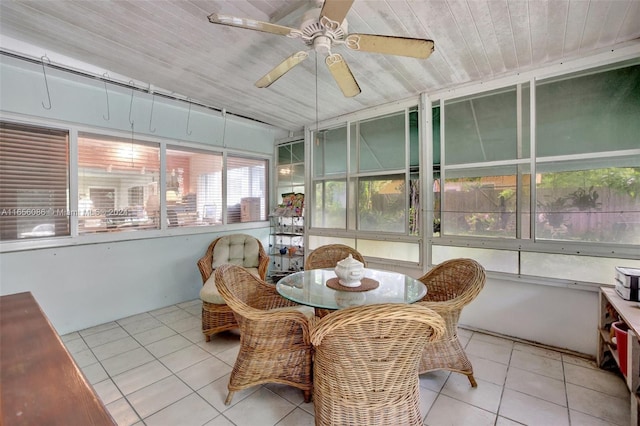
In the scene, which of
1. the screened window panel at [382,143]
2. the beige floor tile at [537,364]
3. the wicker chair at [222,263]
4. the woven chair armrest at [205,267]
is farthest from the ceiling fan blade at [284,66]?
the beige floor tile at [537,364]

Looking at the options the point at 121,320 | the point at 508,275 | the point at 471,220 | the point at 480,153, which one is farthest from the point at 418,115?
the point at 121,320

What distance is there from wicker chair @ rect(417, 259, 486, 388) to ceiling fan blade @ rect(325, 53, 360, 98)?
5.34 ft

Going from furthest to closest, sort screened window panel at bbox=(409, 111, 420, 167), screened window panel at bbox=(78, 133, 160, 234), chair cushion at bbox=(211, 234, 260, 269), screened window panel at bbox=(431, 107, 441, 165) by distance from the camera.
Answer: chair cushion at bbox=(211, 234, 260, 269) < screened window panel at bbox=(409, 111, 420, 167) < screened window panel at bbox=(431, 107, 441, 165) < screened window panel at bbox=(78, 133, 160, 234)

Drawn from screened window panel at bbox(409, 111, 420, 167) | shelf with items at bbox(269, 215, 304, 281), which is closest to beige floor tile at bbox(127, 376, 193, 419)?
shelf with items at bbox(269, 215, 304, 281)

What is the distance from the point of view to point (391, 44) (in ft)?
5.28

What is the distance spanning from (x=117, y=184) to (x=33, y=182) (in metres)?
0.69

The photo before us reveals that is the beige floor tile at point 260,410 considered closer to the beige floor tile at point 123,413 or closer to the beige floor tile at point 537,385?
the beige floor tile at point 123,413

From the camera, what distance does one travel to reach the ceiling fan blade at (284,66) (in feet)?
5.93

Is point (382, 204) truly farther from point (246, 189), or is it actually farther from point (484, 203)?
→ point (246, 189)

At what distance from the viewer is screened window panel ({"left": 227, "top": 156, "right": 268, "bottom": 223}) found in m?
4.45

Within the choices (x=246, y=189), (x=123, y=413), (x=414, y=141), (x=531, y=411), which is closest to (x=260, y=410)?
(x=123, y=413)

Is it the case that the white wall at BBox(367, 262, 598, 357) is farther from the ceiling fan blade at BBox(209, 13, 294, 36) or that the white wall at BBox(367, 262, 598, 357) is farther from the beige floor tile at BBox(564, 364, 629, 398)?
the ceiling fan blade at BBox(209, 13, 294, 36)

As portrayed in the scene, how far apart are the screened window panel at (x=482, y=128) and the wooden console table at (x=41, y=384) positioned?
3.34 metres

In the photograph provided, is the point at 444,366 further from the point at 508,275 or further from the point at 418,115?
the point at 418,115
